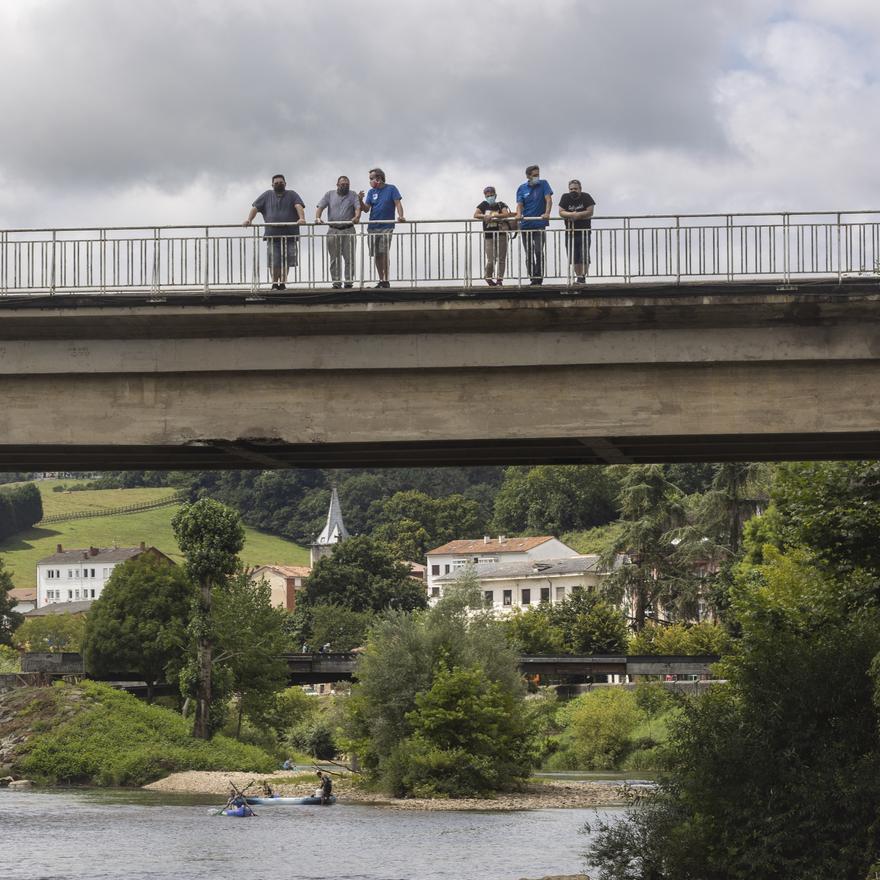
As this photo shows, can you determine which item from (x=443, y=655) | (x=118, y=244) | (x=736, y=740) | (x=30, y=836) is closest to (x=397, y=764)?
(x=443, y=655)

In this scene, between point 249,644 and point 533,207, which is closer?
point 533,207

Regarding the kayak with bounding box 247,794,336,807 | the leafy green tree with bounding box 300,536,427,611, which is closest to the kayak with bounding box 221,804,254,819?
the kayak with bounding box 247,794,336,807

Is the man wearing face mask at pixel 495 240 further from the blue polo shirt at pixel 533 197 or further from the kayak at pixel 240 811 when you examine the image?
the kayak at pixel 240 811

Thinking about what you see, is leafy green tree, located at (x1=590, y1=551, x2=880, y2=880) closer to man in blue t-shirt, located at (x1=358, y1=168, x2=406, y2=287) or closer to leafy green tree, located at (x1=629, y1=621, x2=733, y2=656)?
man in blue t-shirt, located at (x1=358, y1=168, x2=406, y2=287)

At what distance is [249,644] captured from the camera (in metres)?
83.0

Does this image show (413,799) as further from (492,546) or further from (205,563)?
(492,546)

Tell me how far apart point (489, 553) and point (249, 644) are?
105 metres

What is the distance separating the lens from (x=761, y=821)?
28703 millimetres

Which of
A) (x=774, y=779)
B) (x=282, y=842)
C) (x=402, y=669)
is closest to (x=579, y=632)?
(x=402, y=669)

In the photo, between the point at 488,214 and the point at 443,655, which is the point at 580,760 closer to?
the point at 443,655

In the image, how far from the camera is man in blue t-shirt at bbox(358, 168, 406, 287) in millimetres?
25156

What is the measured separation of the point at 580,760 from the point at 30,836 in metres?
41.3

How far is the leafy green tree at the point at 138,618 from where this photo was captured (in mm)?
99312

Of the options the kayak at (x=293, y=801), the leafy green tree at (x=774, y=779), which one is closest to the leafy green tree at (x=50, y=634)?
the kayak at (x=293, y=801)
